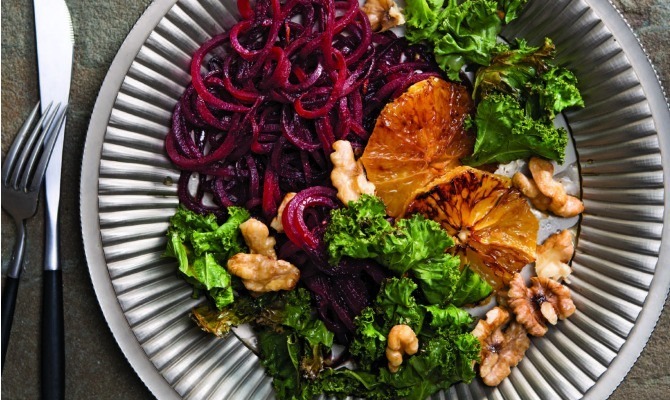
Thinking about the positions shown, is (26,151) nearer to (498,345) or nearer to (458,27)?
(458,27)

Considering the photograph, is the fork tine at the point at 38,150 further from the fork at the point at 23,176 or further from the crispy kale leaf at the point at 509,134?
the crispy kale leaf at the point at 509,134

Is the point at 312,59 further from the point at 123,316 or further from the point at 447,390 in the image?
the point at 447,390

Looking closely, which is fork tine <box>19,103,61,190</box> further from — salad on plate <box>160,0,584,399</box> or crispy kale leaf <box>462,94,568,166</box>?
crispy kale leaf <box>462,94,568,166</box>

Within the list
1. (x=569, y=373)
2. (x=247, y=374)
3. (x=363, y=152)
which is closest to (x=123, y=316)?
(x=247, y=374)

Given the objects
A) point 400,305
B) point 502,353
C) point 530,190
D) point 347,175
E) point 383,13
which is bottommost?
point 502,353

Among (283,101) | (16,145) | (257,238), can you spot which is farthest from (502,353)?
(16,145)
